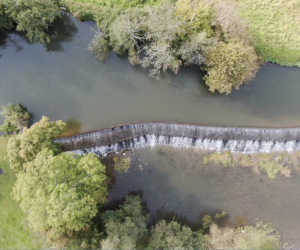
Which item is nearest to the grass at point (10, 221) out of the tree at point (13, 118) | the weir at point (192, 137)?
the tree at point (13, 118)

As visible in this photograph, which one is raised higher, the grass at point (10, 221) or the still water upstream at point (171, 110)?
the still water upstream at point (171, 110)

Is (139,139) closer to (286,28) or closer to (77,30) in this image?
(77,30)

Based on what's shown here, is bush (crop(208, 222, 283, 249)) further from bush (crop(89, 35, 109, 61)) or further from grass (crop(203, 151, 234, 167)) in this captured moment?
bush (crop(89, 35, 109, 61))

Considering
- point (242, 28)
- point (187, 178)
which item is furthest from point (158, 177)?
point (242, 28)

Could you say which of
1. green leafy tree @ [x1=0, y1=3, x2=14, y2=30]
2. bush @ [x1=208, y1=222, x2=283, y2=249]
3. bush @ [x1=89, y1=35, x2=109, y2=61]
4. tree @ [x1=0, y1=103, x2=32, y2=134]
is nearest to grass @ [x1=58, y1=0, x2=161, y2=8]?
bush @ [x1=89, y1=35, x2=109, y2=61]

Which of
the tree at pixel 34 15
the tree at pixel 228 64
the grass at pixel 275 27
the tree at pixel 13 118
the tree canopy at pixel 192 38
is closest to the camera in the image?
the tree at pixel 228 64

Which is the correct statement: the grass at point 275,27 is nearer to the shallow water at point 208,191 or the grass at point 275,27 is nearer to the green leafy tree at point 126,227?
the shallow water at point 208,191
